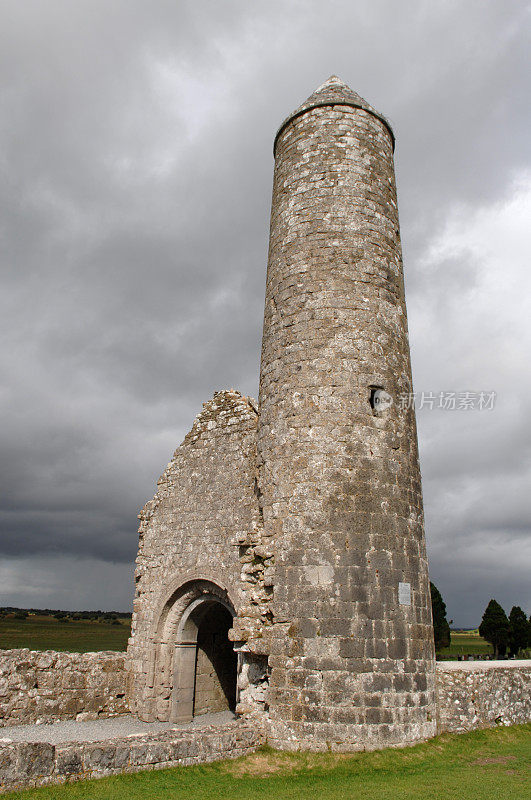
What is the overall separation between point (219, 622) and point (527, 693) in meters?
6.99

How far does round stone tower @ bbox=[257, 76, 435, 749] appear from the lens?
27.6 feet

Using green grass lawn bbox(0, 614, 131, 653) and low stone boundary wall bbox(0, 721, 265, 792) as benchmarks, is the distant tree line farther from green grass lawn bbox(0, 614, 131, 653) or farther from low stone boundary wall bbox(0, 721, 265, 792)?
low stone boundary wall bbox(0, 721, 265, 792)

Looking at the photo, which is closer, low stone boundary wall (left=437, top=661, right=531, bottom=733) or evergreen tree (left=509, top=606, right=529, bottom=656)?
low stone boundary wall (left=437, top=661, right=531, bottom=733)

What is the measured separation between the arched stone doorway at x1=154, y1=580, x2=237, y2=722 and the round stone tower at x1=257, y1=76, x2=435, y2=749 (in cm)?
316

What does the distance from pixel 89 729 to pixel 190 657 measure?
2.53 meters

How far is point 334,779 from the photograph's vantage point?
7336 mm

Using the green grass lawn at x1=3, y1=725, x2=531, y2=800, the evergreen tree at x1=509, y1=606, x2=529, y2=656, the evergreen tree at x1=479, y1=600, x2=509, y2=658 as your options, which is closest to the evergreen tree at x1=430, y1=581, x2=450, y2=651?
the evergreen tree at x1=479, y1=600, x2=509, y2=658

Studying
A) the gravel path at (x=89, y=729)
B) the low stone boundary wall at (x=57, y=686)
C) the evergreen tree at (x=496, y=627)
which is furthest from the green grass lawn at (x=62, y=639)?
the evergreen tree at (x=496, y=627)

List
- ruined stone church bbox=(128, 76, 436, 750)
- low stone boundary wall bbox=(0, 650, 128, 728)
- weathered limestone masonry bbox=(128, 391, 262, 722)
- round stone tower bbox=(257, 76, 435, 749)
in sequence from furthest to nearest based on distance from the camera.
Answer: weathered limestone masonry bbox=(128, 391, 262, 722), low stone boundary wall bbox=(0, 650, 128, 728), ruined stone church bbox=(128, 76, 436, 750), round stone tower bbox=(257, 76, 435, 749)

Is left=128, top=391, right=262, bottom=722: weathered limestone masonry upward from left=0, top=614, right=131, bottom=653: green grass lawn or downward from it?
upward

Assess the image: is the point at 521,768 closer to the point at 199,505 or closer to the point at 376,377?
the point at 376,377

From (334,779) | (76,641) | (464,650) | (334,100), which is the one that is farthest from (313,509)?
(76,641)

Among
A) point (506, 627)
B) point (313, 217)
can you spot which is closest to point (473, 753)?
point (313, 217)

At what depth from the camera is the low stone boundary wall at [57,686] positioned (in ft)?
36.3
